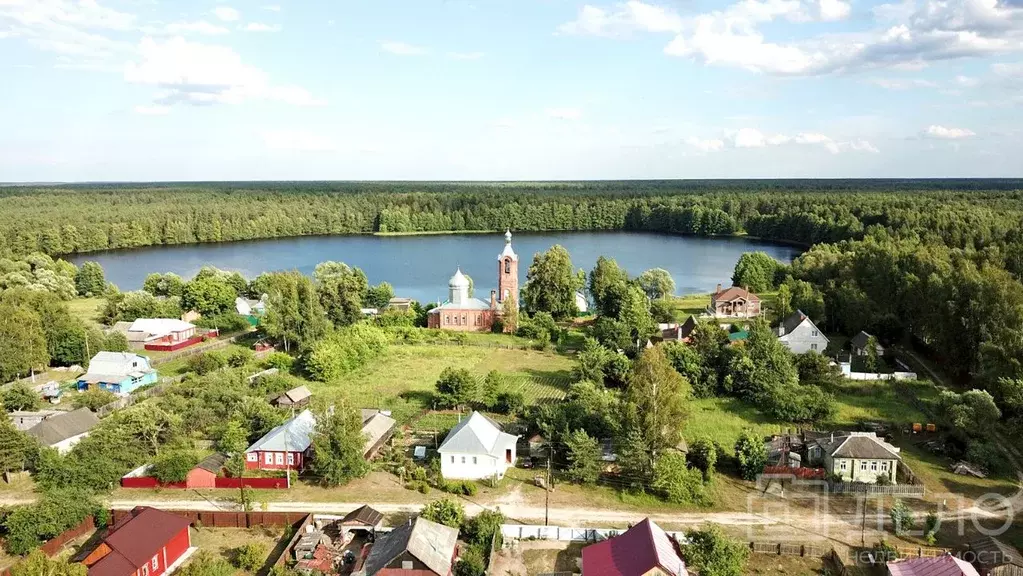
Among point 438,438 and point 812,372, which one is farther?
point 812,372

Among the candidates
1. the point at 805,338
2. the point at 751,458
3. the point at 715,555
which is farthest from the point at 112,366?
the point at 805,338

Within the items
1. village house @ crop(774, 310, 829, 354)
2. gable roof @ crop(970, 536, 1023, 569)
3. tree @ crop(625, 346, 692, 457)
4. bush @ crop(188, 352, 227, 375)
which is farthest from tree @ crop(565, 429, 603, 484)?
bush @ crop(188, 352, 227, 375)

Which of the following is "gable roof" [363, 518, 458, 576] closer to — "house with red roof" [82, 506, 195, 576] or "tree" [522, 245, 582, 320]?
"house with red roof" [82, 506, 195, 576]

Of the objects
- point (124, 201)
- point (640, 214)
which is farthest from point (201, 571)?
point (124, 201)

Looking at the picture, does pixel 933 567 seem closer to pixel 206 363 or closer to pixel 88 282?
pixel 206 363

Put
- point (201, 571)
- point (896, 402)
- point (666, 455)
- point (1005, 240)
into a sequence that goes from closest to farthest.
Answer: point (201, 571) → point (666, 455) → point (896, 402) → point (1005, 240)

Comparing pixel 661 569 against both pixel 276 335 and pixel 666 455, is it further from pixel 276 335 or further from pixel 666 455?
pixel 276 335
